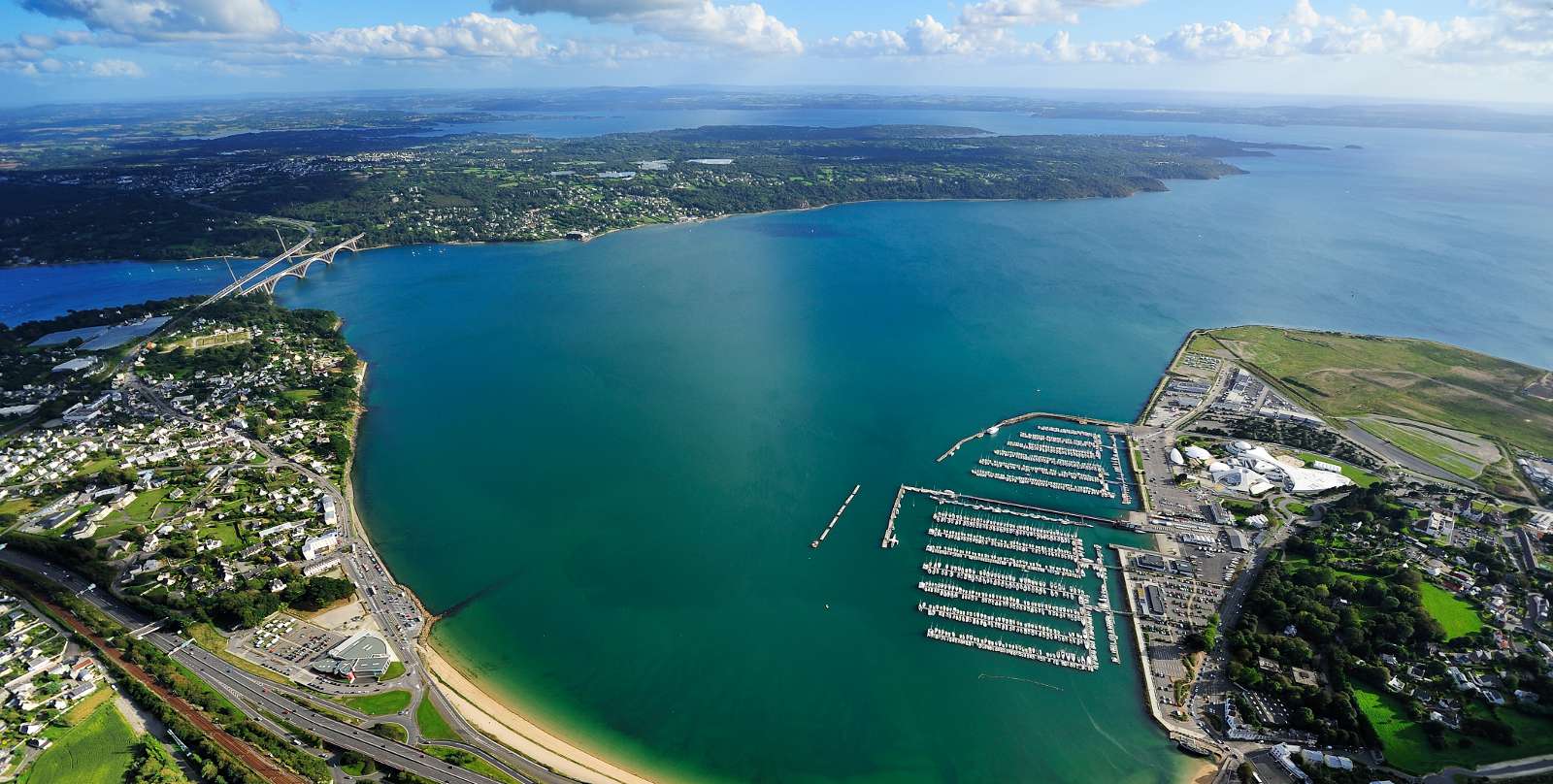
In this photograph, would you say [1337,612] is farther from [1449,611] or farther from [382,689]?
[382,689]

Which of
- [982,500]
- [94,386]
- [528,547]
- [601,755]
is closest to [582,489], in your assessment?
[528,547]

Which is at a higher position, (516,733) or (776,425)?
(776,425)

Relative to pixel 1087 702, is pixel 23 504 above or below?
above

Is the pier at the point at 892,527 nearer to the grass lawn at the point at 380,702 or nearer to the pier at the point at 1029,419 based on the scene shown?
the pier at the point at 1029,419

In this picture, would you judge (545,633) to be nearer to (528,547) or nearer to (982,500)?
(528,547)

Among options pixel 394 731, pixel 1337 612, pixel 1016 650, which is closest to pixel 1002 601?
pixel 1016 650
